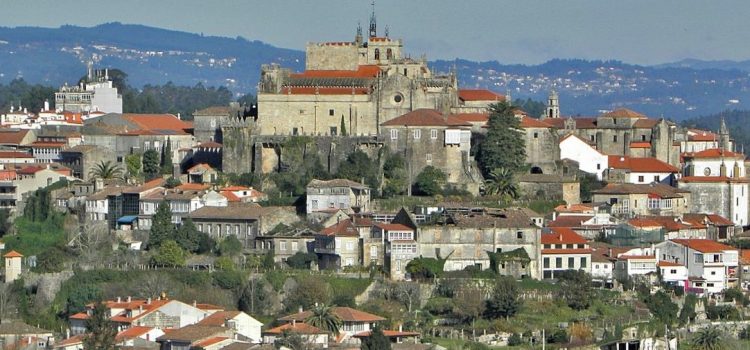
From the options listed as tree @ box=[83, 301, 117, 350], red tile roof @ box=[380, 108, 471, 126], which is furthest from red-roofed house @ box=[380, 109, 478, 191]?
tree @ box=[83, 301, 117, 350]

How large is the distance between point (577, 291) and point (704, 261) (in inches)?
258

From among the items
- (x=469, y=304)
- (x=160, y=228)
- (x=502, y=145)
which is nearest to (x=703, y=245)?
(x=502, y=145)

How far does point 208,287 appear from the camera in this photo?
5844cm

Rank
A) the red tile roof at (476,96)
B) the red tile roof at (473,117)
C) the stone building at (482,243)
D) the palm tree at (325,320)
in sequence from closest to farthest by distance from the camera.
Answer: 1. the palm tree at (325,320)
2. the stone building at (482,243)
3. the red tile roof at (473,117)
4. the red tile roof at (476,96)

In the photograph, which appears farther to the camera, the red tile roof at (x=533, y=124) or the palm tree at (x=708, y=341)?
the red tile roof at (x=533, y=124)

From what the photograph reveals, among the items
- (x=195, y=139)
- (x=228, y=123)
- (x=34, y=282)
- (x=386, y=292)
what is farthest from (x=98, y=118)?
(x=386, y=292)

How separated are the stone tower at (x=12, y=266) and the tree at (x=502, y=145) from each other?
1536 centimetres

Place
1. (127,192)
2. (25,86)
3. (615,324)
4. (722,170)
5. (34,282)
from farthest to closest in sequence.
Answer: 1. (25,86)
2. (722,170)
3. (127,192)
4. (34,282)
5. (615,324)

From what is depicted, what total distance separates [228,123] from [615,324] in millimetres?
17832

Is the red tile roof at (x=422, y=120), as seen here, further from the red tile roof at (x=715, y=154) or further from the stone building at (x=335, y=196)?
the red tile roof at (x=715, y=154)

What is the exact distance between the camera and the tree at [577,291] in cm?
5741

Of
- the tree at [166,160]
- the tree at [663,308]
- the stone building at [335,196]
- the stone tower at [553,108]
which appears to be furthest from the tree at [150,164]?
the tree at [663,308]

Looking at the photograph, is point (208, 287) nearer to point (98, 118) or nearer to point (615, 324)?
point (615, 324)

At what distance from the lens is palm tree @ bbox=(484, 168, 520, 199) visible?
66.4 m
